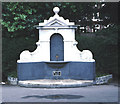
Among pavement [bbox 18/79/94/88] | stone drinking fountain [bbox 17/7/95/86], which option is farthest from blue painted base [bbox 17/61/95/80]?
pavement [bbox 18/79/94/88]

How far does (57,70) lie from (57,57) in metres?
0.85

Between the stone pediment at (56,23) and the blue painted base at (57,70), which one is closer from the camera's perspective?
the blue painted base at (57,70)

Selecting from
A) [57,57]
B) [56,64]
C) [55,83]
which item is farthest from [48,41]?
[55,83]

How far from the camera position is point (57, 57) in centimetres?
1873

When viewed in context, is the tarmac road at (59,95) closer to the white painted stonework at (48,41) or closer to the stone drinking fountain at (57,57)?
the stone drinking fountain at (57,57)

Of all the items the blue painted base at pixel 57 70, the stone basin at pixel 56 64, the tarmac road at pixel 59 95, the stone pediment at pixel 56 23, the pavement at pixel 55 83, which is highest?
the stone pediment at pixel 56 23

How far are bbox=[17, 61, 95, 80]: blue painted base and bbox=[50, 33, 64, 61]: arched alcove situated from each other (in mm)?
549

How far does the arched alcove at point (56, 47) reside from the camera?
61.7ft

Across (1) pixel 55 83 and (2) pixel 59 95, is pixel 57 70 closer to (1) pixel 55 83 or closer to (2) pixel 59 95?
(1) pixel 55 83

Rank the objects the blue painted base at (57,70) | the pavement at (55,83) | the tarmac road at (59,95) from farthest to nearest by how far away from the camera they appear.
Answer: the blue painted base at (57,70), the pavement at (55,83), the tarmac road at (59,95)

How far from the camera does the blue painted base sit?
1831 centimetres

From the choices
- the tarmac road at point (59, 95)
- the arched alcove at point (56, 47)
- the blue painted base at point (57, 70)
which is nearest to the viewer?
the tarmac road at point (59, 95)

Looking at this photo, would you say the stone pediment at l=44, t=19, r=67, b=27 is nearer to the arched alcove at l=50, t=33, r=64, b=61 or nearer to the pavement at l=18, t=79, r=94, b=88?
the arched alcove at l=50, t=33, r=64, b=61

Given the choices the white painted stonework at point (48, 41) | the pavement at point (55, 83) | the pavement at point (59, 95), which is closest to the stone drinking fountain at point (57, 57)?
the white painted stonework at point (48, 41)
